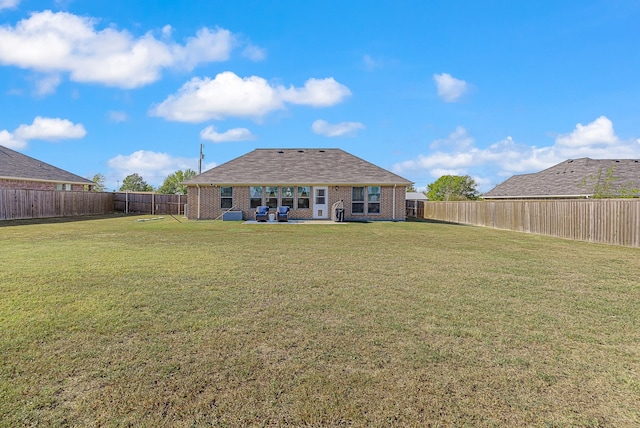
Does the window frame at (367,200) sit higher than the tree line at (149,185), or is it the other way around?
the tree line at (149,185)

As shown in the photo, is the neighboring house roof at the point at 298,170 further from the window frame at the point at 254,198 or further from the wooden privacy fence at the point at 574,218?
the wooden privacy fence at the point at 574,218

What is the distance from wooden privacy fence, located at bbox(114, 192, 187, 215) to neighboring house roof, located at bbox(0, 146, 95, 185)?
332cm

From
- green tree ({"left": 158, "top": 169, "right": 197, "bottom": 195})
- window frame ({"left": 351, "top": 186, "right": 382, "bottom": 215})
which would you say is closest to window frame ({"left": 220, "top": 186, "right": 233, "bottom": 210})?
window frame ({"left": 351, "top": 186, "right": 382, "bottom": 215})

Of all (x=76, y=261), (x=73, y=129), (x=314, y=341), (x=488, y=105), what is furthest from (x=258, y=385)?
(x=73, y=129)

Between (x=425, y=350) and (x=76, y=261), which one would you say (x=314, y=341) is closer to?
(x=425, y=350)

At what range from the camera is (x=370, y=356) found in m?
3.03

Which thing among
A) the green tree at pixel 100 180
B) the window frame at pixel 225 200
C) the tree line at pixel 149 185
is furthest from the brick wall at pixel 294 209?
the green tree at pixel 100 180

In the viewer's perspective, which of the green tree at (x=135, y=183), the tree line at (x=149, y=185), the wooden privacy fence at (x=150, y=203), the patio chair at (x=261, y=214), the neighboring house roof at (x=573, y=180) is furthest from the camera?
the green tree at (x=135, y=183)

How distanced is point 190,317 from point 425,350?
2.60 m

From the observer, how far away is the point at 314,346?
10.6 ft

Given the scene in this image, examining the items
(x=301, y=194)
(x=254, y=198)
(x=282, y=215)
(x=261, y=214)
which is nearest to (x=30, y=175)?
(x=254, y=198)

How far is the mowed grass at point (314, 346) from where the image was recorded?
2.26m

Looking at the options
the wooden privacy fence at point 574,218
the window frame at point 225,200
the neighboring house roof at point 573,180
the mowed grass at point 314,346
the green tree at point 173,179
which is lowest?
the mowed grass at point 314,346

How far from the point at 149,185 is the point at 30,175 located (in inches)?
1695
